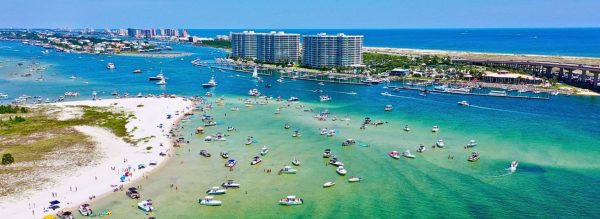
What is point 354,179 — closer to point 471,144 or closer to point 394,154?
point 394,154

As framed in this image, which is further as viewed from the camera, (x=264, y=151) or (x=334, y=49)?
(x=334, y=49)

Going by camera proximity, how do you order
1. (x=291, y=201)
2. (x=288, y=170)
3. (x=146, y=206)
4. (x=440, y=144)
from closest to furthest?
(x=146, y=206) → (x=291, y=201) → (x=288, y=170) → (x=440, y=144)

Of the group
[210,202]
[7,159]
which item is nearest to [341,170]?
[210,202]

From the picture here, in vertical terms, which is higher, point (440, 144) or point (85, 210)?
point (440, 144)

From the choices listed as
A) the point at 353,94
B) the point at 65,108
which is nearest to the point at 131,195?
the point at 65,108

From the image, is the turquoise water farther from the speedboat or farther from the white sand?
the white sand

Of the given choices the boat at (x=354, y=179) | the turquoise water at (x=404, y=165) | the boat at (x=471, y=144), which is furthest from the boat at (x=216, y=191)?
the boat at (x=471, y=144)

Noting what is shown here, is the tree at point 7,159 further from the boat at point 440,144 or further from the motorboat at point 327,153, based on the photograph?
the boat at point 440,144
